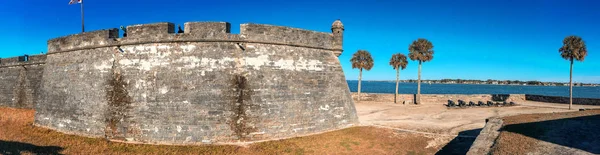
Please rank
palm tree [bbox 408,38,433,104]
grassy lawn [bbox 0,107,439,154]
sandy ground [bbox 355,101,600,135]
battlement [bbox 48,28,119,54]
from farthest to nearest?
palm tree [bbox 408,38,433,104], sandy ground [bbox 355,101,600,135], battlement [bbox 48,28,119,54], grassy lawn [bbox 0,107,439,154]

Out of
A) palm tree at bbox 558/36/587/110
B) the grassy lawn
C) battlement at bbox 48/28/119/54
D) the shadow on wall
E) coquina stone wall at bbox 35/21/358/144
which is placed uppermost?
palm tree at bbox 558/36/587/110

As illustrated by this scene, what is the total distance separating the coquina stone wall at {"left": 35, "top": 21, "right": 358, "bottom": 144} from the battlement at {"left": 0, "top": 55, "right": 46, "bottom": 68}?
21.5 feet

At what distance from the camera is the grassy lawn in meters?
9.62

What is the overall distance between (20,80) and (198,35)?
1483 centimetres

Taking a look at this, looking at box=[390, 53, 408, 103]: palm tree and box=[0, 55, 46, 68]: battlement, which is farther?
box=[390, 53, 408, 103]: palm tree

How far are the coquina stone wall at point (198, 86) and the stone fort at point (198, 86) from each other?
1.4 inches

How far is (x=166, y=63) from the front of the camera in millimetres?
10648

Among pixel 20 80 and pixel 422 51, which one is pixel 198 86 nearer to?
pixel 20 80

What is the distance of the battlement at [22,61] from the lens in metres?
16.5

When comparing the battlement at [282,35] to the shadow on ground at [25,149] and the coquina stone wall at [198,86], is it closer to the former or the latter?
the coquina stone wall at [198,86]

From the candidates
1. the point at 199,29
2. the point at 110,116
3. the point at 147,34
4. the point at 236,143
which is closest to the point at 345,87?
the point at 236,143

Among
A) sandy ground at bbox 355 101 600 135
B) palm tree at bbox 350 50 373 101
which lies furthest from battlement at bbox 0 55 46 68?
palm tree at bbox 350 50 373 101

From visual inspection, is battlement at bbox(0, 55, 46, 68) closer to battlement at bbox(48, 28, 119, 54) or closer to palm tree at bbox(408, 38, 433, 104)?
battlement at bbox(48, 28, 119, 54)

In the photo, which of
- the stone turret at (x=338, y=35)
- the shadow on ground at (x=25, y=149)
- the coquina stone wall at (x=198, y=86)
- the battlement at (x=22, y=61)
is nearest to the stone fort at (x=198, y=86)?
the coquina stone wall at (x=198, y=86)
